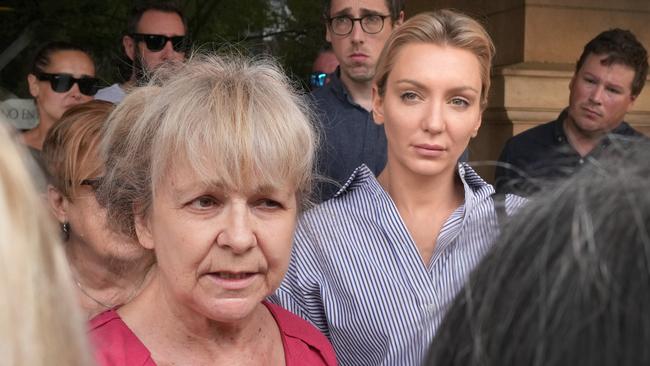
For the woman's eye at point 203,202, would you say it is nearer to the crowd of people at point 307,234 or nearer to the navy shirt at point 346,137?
the crowd of people at point 307,234

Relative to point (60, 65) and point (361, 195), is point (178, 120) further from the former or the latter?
point (60, 65)

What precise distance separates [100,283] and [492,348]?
1.91m

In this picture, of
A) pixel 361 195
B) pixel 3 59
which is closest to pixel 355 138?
pixel 361 195

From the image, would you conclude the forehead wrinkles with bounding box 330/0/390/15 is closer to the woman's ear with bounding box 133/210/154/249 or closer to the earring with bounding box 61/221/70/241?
the earring with bounding box 61/221/70/241

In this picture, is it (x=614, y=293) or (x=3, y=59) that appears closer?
(x=614, y=293)

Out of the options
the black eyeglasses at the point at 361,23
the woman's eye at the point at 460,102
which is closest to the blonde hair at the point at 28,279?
the woman's eye at the point at 460,102

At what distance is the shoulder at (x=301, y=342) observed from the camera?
1.93 metres

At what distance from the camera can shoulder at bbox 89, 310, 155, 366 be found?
1.71 m

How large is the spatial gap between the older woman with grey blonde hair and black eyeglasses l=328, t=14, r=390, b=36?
180 centimetres

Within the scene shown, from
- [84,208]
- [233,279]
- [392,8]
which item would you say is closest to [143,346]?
[233,279]

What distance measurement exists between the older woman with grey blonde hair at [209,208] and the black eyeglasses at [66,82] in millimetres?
2536

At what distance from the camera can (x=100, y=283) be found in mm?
2535

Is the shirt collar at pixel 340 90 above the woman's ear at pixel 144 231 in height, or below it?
below

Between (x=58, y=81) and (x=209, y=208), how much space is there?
2.85 metres
